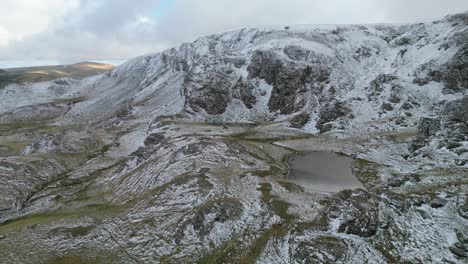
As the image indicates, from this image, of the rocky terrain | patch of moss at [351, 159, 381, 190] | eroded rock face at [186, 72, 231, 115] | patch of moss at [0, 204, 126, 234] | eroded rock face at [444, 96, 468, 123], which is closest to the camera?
the rocky terrain

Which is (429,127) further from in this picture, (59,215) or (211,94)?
(211,94)

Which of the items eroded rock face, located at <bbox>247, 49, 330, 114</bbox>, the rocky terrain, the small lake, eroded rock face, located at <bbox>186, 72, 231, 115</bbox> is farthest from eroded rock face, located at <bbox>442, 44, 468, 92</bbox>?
eroded rock face, located at <bbox>186, 72, 231, 115</bbox>

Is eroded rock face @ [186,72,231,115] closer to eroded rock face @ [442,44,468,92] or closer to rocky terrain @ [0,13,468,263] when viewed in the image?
rocky terrain @ [0,13,468,263]

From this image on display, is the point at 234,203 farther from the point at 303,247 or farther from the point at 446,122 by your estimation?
the point at 446,122

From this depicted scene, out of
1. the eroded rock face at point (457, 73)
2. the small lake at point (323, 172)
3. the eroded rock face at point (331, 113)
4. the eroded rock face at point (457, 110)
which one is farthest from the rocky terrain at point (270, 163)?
the small lake at point (323, 172)

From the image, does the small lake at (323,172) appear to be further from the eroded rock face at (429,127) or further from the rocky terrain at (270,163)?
the eroded rock face at (429,127)

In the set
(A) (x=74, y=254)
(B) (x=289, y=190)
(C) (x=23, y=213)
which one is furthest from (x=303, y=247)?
(C) (x=23, y=213)
